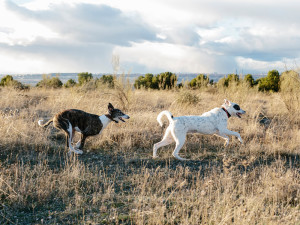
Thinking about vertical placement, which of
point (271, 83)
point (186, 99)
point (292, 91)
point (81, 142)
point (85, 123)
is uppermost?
point (271, 83)

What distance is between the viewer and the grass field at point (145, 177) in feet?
13.1

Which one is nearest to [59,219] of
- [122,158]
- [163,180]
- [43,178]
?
[43,178]

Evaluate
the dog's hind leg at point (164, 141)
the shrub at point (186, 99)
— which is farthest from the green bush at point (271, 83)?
the dog's hind leg at point (164, 141)

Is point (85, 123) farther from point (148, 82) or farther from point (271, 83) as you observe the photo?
point (271, 83)

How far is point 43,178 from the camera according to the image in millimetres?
5285

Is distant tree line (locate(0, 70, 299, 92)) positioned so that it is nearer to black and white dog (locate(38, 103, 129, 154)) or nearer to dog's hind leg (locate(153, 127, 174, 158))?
dog's hind leg (locate(153, 127, 174, 158))

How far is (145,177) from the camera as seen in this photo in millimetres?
5082

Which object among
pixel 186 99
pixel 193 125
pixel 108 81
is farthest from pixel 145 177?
pixel 108 81

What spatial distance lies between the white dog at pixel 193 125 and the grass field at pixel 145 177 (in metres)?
0.37

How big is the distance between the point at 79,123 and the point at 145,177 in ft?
9.10

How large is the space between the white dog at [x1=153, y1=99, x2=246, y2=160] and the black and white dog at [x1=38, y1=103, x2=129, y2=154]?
141cm

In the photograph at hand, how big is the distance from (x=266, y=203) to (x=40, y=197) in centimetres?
337

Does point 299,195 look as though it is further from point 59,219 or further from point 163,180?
point 59,219

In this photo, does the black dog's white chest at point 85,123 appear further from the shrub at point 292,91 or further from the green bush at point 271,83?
the green bush at point 271,83
